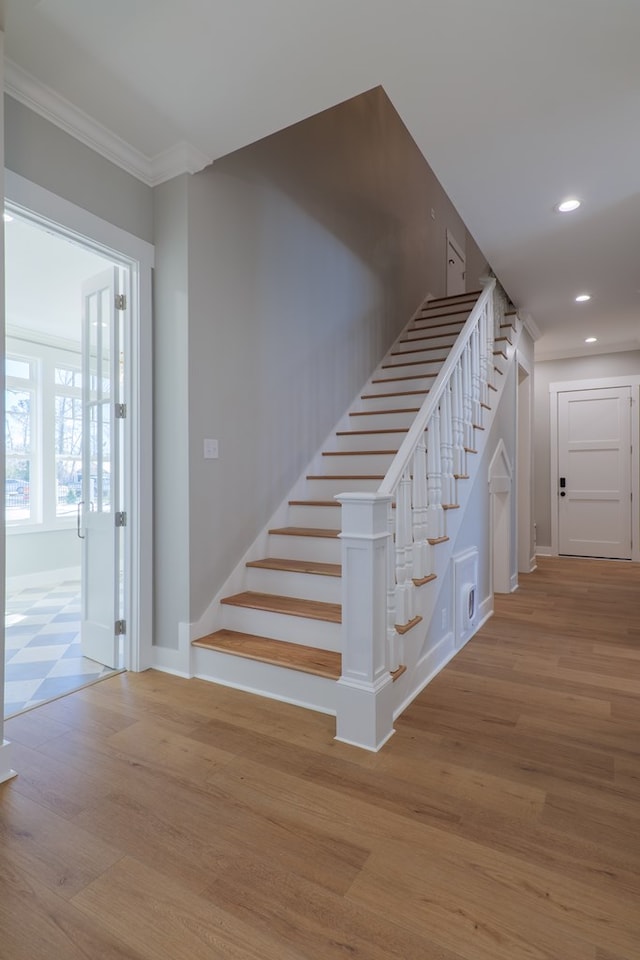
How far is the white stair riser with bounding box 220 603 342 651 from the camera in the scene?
2.38 meters

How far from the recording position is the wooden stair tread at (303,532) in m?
2.95

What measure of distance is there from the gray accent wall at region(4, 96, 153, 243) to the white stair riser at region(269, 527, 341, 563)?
1.87 m

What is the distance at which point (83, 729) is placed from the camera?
2.06m

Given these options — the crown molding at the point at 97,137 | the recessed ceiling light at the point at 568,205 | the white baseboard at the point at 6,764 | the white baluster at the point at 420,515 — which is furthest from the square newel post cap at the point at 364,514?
the recessed ceiling light at the point at 568,205

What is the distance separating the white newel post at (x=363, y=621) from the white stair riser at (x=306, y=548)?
0.93 m

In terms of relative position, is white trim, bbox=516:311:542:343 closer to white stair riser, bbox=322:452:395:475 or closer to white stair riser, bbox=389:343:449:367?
white stair riser, bbox=389:343:449:367

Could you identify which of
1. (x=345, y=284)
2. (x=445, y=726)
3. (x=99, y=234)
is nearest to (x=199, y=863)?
(x=445, y=726)

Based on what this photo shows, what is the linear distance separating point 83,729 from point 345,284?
3.56m

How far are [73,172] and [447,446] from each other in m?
2.33

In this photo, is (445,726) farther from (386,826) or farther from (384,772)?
(386,826)

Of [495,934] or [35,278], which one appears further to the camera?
[35,278]

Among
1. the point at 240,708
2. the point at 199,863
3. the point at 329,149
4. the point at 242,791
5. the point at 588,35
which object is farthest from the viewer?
the point at 329,149

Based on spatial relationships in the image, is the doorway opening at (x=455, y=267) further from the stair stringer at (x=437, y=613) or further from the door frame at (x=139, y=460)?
the door frame at (x=139, y=460)

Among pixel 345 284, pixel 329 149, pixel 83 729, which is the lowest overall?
pixel 83 729
